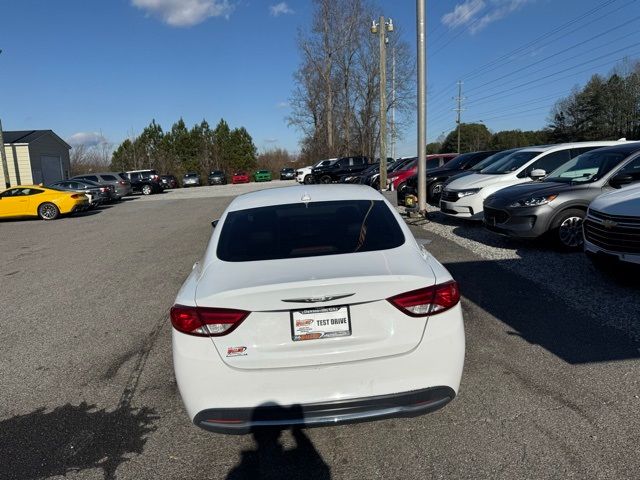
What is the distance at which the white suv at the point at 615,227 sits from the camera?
5133 millimetres

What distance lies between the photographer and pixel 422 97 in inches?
498

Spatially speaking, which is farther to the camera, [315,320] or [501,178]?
[501,178]

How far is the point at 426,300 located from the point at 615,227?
3.81 meters

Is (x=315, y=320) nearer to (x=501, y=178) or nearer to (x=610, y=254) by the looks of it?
(x=610, y=254)

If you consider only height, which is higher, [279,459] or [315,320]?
[315,320]

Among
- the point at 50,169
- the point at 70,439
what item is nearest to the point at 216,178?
the point at 50,169

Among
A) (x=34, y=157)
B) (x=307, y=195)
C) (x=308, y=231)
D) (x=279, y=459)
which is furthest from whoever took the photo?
(x=34, y=157)

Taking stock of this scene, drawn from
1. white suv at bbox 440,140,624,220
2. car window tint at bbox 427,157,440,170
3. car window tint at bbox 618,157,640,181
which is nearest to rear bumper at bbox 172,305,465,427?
car window tint at bbox 618,157,640,181

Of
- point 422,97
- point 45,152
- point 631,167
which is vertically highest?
point 45,152

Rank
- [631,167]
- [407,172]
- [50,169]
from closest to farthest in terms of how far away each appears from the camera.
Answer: [631,167]
[407,172]
[50,169]

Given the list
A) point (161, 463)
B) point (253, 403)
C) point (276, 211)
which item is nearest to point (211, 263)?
point (276, 211)

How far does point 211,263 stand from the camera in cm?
312

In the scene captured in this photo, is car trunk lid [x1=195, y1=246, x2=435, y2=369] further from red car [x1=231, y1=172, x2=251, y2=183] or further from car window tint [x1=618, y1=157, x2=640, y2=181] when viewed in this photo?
red car [x1=231, y1=172, x2=251, y2=183]

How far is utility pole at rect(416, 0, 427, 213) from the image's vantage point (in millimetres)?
12164
